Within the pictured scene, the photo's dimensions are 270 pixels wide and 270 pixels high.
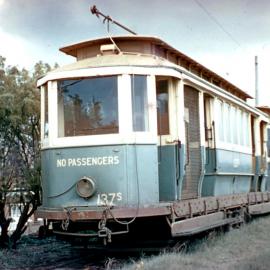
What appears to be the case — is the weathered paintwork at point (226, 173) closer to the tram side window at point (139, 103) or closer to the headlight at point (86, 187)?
the tram side window at point (139, 103)

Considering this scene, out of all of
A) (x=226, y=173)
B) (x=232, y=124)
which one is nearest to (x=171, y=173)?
(x=226, y=173)

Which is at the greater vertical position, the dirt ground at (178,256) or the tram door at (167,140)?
the tram door at (167,140)

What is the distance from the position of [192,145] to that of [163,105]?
1012 mm

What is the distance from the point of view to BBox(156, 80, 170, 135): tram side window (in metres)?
9.14

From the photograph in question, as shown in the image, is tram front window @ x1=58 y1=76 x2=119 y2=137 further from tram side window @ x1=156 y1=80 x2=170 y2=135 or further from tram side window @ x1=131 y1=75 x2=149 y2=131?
tram side window @ x1=156 y1=80 x2=170 y2=135

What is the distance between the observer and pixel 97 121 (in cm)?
868

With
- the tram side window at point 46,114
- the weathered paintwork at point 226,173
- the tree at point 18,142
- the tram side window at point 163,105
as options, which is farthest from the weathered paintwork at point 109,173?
the tree at point 18,142

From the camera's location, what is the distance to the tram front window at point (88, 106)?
863 centimetres

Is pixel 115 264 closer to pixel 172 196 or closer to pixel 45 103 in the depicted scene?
pixel 172 196

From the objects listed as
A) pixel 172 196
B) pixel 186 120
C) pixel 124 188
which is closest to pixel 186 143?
pixel 186 120

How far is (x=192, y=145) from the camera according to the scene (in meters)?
9.70

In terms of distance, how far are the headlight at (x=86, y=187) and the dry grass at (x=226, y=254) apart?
123cm

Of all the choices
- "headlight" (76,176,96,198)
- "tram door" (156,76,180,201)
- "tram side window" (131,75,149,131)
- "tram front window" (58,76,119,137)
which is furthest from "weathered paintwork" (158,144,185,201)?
"headlight" (76,176,96,198)

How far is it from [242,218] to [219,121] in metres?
2.84
